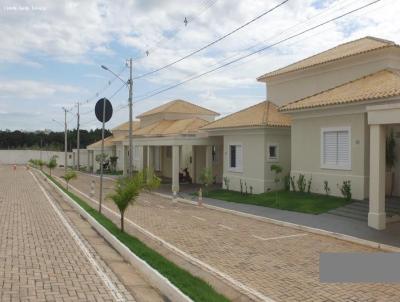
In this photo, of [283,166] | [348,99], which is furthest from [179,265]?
[283,166]

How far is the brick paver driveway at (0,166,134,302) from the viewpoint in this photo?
24.0 feet

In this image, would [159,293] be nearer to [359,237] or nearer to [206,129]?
[359,237]

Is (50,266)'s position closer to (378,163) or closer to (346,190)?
(378,163)

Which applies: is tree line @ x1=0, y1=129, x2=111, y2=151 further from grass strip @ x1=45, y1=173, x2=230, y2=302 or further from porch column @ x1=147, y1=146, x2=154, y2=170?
grass strip @ x1=45, y1=173, x2=230, y2=302

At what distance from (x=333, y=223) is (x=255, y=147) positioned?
31.3 ft

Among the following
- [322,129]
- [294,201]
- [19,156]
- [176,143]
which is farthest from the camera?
[19,156]

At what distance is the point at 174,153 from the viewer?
2841cm

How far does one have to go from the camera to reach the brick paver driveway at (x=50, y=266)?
24.0 ft

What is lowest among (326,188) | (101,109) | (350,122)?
(326,188)

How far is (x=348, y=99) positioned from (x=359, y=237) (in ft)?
22.1

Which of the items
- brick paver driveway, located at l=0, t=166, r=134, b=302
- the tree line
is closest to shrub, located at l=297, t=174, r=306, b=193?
brick paver driveway, located at l=0, t=166, r=134, b=302

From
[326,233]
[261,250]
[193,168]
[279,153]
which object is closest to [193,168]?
[193,168]

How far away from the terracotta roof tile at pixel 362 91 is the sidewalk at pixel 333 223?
4.58 meters

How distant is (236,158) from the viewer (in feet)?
86.8
